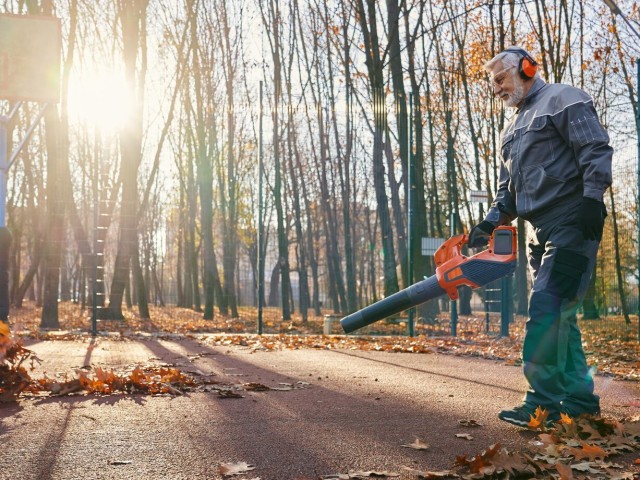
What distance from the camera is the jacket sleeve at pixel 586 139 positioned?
3996mm

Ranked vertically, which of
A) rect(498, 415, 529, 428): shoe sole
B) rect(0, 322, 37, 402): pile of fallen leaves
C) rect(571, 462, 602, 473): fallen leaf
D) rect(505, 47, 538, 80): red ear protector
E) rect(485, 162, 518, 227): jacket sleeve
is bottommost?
rect(571, 462, 602, 473): fallen leaf

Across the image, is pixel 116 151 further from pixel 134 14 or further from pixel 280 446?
pixel 280 446

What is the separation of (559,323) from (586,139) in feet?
3.38

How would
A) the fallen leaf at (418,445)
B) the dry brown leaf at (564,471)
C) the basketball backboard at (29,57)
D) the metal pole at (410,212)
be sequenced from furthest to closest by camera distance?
the metal pole at (410,212) < the basketball backboard at (29,57) < the fallen leaf at (418,445) < the dry brown leaf at (564,471)

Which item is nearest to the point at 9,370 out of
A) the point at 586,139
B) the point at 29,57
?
the point at 586,139

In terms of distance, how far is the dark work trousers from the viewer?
414cm

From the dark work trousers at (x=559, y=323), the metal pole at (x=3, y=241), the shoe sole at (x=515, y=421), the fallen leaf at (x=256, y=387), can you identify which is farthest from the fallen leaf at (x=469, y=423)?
the metal pole at (x=3, y=241)

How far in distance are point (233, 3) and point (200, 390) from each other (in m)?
22.2

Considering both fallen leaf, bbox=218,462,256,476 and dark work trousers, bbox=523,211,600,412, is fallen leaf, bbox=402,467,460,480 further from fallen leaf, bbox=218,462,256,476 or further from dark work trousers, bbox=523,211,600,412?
dark work trousers, bbox=523,211,600,412

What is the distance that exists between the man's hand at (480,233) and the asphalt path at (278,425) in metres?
1.08

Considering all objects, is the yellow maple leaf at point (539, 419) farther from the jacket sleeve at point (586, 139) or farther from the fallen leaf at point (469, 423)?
the jacket sleeve at point (586, 139)

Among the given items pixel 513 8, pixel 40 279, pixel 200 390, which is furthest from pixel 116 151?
pixel 200 390

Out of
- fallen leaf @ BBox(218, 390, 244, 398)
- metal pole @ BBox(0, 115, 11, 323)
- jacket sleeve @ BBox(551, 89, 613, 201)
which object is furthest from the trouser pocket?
metal pole @ BBox(0, 115, 11, 323)

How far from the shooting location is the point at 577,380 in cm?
430
